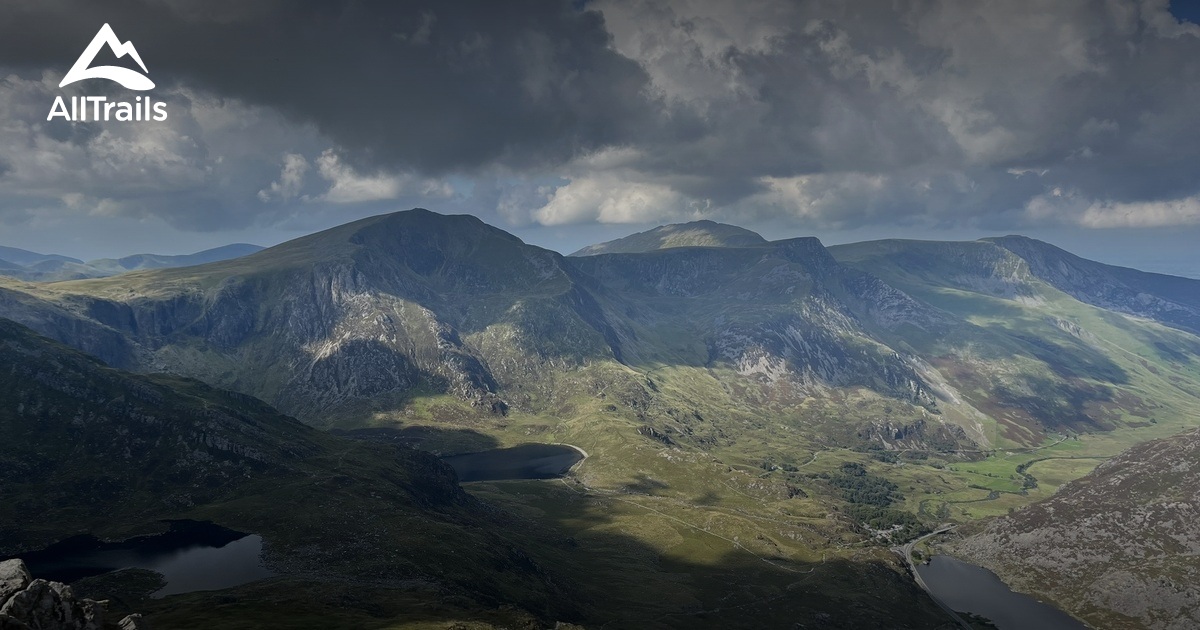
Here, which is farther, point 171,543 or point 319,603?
point 171,543

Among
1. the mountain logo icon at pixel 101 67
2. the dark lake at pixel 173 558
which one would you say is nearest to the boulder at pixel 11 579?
the dark lake at pixel 173 558

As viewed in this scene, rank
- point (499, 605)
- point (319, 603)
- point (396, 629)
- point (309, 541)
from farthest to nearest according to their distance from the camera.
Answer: point (309, 541) → point (499, 605) → point (319, 603) → point (396, 629)

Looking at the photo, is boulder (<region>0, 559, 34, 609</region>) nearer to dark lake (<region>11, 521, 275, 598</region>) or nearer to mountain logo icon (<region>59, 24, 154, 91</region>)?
dark lake (<region>11, 521, 275, 598</region>)

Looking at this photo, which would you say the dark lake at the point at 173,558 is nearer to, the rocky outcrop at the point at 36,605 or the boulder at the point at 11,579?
the rocky outcrop at the point at 36,605

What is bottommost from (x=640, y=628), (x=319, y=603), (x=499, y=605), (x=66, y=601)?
(x=640, y=628)

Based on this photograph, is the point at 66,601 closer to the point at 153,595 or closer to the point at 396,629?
the point at 396,629

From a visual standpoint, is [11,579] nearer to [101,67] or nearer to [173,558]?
[173,558]

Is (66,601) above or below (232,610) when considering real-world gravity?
above

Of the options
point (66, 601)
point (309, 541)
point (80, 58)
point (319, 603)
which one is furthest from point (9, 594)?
point (80, 58)
